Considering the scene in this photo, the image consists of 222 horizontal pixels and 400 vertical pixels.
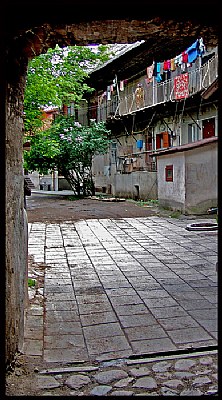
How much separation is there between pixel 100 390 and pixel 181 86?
14883mm

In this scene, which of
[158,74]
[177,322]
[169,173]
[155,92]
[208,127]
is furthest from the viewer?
[155,92]

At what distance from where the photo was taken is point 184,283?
17.5 feet

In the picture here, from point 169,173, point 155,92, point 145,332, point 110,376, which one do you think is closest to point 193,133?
point 155,92

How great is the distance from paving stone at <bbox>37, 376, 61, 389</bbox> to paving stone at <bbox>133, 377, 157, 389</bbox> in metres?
0.55

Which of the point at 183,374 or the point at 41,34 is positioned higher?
the point at 41,34

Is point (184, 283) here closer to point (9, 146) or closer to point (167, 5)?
point (9, 146)

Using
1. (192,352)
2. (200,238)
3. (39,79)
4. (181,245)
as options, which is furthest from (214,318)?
(39,79)

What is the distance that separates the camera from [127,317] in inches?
165

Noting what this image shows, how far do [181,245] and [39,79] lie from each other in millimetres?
5635

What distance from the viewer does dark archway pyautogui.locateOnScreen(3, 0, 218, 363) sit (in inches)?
103

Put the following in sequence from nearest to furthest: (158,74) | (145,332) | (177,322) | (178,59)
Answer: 1. (145,332)
2. (177,322)
3. (178,59)
4. (158,74)

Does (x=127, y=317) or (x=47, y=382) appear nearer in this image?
(x=47, y=382)

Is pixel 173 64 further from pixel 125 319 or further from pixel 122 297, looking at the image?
pixel 125 319

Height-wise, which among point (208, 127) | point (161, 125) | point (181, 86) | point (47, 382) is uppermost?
point (181, 86)
